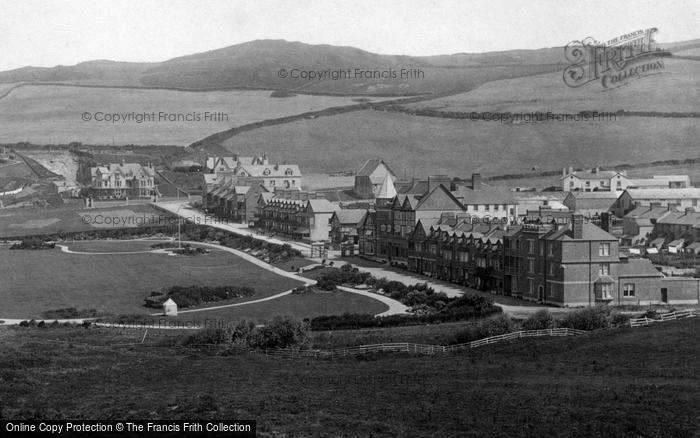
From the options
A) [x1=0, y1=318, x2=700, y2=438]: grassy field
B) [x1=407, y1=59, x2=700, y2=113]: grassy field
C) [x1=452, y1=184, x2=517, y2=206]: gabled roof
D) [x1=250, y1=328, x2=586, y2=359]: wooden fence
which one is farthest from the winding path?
[x1=407, y1=59, x2=700, y2=113]: grassy field

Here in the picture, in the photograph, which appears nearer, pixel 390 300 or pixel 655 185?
pixel 390 300

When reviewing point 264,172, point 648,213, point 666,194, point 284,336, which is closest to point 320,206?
point 648,213

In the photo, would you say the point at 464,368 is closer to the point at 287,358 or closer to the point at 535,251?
the point at 287,358

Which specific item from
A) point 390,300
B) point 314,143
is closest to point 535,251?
point 390,300

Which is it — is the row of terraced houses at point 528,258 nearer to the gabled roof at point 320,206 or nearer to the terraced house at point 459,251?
the terraced house at point 459,251

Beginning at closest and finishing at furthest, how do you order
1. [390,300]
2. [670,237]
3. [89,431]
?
[89,431] → [390,300] → [670,237]

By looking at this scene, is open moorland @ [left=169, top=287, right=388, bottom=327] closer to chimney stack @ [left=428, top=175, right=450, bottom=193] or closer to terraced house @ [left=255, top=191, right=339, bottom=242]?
chimney stack @ [left=428, top=175, right=450, bottom=193]
